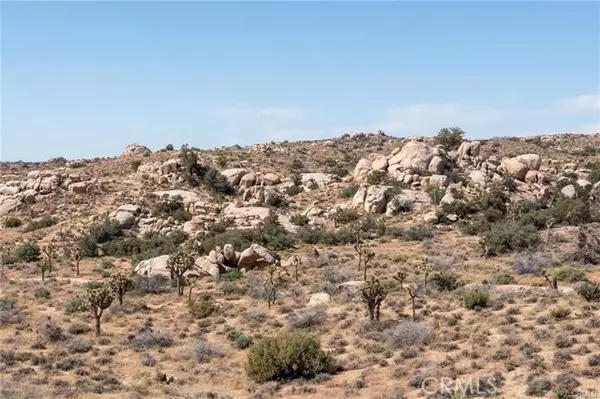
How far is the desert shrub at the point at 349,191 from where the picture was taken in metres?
57.0

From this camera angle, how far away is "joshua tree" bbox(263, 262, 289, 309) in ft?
100

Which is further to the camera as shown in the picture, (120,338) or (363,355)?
(120,338)

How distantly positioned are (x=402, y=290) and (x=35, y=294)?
20912 millimetres

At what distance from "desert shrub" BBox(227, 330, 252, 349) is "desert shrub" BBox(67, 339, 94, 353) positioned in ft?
19.3

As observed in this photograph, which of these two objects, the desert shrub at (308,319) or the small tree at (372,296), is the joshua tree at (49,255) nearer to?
the desert shrub at (308,319)

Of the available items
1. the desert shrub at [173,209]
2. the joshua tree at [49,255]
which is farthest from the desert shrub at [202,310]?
the desert shrub at [173,209]

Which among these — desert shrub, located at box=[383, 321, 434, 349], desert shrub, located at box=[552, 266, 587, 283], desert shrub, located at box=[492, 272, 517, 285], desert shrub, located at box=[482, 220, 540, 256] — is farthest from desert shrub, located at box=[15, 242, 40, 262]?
desert shrub, located at box=[552, 266, 587, 283]

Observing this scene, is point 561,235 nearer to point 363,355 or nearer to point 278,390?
point 363,355

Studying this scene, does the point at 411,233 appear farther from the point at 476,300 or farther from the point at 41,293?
the point at 41,293

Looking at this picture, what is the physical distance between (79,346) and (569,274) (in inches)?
989

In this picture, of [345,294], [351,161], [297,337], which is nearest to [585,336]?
[297,337]

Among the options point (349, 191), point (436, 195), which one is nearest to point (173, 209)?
point (349, 191)

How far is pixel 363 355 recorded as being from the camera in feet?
→ 71.8

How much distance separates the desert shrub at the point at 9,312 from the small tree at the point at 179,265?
854 centimetres
